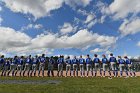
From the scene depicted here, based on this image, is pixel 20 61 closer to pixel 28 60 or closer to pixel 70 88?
pixel 28 60

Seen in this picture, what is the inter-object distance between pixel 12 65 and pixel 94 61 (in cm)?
1060

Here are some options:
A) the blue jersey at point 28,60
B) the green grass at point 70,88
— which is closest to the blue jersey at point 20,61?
the blue jersey at point 28,60

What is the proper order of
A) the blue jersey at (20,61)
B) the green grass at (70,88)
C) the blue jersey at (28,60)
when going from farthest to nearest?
the blue jersey at (20,61)
the blue jersey at (28,60)
the green grass at (70,88)

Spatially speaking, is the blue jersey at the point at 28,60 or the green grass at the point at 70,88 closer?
the green grass at the point at 70,88

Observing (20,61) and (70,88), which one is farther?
(20,61)

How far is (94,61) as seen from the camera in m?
32.6

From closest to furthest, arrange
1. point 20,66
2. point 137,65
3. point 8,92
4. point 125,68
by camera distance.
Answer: point 8,92 → point 125,68 → point 20,66 → point 137,65

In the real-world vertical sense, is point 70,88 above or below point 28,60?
below

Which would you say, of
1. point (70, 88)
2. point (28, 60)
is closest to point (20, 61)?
point (28, 60)

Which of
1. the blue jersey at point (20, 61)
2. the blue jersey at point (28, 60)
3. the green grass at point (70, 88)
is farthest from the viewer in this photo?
the blue jersey at point (20, 61)

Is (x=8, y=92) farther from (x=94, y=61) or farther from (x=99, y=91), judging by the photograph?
(x=94, y=61)

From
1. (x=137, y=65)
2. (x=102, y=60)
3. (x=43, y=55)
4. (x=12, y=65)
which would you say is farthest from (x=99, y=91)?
(x=137, y=65)

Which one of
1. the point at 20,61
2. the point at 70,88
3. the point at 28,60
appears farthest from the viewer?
the point at 20,61

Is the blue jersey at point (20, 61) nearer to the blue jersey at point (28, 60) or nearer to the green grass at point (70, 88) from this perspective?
the blue jersey at point (28, 60)
